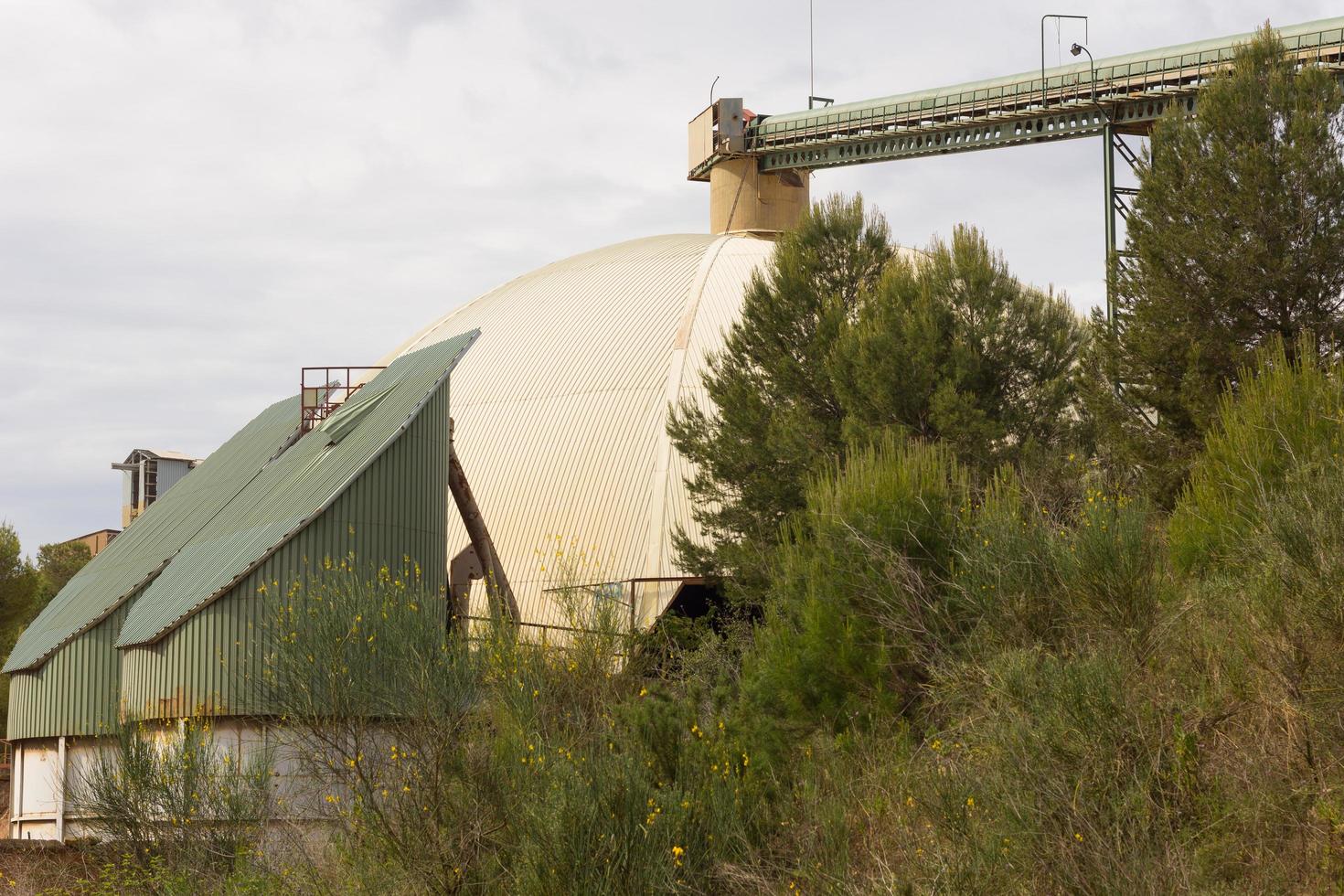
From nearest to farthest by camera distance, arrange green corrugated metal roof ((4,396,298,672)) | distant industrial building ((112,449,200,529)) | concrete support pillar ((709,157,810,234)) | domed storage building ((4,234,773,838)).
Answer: domed storage building ((4,234,773,838))
green corrugated metal roof ((4,396,298,672))
concrete support pillar ((709,157,810,234))
distant industrial building ((112,449,200,529))

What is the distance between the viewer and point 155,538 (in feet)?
108

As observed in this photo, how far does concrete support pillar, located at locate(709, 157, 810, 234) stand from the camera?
146 feet

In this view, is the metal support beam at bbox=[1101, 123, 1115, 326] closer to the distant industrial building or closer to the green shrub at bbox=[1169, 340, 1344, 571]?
the green shrub at bbox=[1169, 340, 1344, 571]

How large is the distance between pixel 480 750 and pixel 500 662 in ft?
7.92

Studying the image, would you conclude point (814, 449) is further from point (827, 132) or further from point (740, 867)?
point (827, 132)

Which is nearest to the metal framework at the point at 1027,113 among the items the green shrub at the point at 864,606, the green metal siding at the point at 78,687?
the green shrub at the point at 864,606

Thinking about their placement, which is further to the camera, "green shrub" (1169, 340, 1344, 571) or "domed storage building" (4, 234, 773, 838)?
"domed storage building" (4, 234, 773, 838)

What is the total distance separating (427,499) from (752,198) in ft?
69.3

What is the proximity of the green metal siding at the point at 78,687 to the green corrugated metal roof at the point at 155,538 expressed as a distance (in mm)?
264

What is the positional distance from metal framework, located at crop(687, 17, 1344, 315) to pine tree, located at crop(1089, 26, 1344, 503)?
5.68 ft

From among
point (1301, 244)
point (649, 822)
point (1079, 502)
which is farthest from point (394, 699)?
point (1301, 244)

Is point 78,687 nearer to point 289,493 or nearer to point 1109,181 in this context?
point 289,493

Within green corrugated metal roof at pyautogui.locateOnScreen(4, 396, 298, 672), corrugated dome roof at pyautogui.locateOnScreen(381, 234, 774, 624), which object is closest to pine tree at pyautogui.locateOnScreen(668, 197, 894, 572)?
corrugated dome roof at pyautogui.locateOnScreen(381, 234, 774, 624)

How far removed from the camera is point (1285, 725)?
43.8 ft
